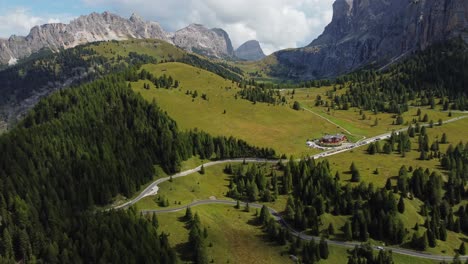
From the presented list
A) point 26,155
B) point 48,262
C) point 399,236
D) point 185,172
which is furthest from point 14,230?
point 399,236

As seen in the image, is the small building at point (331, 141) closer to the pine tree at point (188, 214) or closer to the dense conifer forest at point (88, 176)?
the dense conifer forest at point (88, 176)

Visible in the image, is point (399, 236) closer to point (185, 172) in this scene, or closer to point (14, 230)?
point (185, 172)

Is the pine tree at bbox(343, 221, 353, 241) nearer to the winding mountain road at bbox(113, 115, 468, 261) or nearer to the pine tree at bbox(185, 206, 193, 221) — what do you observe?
the winding mountain road at bbox(113, 115, 468, 261)

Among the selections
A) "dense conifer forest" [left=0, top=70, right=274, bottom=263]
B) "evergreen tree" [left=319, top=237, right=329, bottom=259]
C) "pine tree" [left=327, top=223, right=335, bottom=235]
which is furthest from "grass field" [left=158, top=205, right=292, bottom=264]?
"pine tree" [left=327, top=223, right=335, bottom=235]

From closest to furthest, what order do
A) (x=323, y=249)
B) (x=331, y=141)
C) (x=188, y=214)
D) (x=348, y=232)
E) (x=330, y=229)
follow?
(x=323, y=249) < (x=348, y=232) < (x=188, y=214) < (x=330, y=229) < (x=331, y=141)

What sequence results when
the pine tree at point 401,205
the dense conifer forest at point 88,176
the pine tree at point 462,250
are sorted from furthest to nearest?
1. the pine tree at point 401,205
2. the pine tree at point 462,250
3. the dense conifer forest at point 88,176

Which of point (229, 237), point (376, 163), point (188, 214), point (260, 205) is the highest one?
point (376, 163)

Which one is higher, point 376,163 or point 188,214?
point 376,163

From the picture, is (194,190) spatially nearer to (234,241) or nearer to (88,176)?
(234,241)

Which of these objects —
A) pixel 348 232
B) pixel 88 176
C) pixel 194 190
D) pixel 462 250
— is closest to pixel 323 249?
pixel 348 232

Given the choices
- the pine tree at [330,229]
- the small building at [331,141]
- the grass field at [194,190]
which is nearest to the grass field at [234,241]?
the pine tree at [330,229]

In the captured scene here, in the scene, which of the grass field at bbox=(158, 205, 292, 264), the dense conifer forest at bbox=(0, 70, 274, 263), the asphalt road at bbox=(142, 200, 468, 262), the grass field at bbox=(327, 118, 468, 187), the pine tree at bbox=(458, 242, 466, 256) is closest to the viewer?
the dense conifer forest at bbox=(0, 70, 274, 263)
